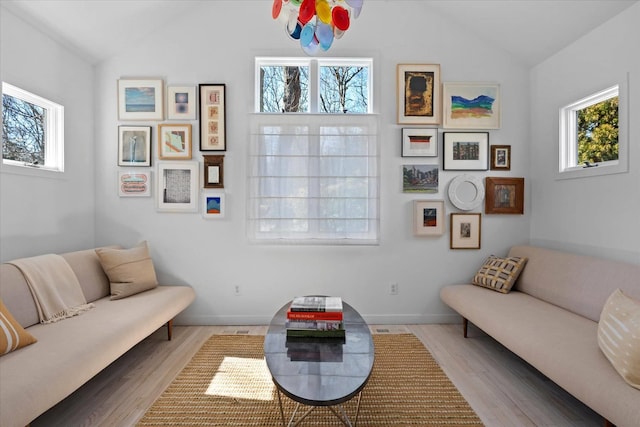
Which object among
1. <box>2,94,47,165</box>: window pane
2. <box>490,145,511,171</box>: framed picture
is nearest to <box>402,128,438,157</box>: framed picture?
<box>490,145,511,171</box>: framed picture

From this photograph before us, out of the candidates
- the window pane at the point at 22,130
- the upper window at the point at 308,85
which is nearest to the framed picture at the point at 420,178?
the upper window at the point at 308,85

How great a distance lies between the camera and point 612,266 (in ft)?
7.11

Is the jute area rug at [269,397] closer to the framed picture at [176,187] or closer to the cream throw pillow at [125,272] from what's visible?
the cream throw pillow at [125,272]

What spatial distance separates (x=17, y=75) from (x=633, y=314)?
415cm

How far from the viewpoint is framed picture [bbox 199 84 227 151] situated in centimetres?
314

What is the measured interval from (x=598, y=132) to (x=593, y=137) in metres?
0.06

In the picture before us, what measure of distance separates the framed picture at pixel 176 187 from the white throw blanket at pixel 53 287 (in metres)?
0.99

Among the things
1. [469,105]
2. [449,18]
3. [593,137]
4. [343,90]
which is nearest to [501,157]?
[469,105]

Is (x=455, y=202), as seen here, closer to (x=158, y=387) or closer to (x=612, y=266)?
(x=612, y=266)

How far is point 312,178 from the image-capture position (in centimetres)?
316

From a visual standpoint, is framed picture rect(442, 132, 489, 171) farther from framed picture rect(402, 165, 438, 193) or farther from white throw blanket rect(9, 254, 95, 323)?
white throw blanket rect(9, 254, 95, 323)

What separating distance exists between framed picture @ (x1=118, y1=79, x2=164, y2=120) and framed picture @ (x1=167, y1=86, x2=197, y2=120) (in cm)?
10

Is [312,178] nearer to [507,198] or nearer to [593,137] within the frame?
[507,198]

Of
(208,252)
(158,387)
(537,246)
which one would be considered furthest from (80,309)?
(537,246)
